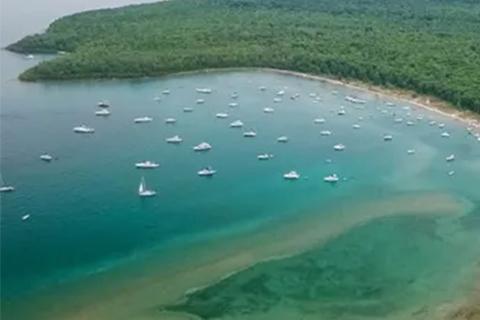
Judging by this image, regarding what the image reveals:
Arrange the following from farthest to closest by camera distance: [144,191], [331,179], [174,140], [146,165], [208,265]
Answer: [174,140] → [146,165] → [331,179] → [144,191] → [208,265]

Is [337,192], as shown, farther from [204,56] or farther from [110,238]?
[204,56]

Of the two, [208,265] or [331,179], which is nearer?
[208,265]

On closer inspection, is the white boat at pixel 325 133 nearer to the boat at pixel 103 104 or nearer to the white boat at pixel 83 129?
the white boat at pixel 83 129

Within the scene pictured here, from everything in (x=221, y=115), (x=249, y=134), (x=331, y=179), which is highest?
(x=221, y=115)

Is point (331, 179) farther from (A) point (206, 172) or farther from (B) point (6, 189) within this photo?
(B) point (6, 189)

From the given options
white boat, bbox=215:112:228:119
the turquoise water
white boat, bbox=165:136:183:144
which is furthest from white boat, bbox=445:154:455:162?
white boat, bbox=165:136:183:144

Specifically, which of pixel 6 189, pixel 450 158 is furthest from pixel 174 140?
pixel 450 158

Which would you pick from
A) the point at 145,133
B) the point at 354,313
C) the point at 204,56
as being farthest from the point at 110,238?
the point at 204,56
